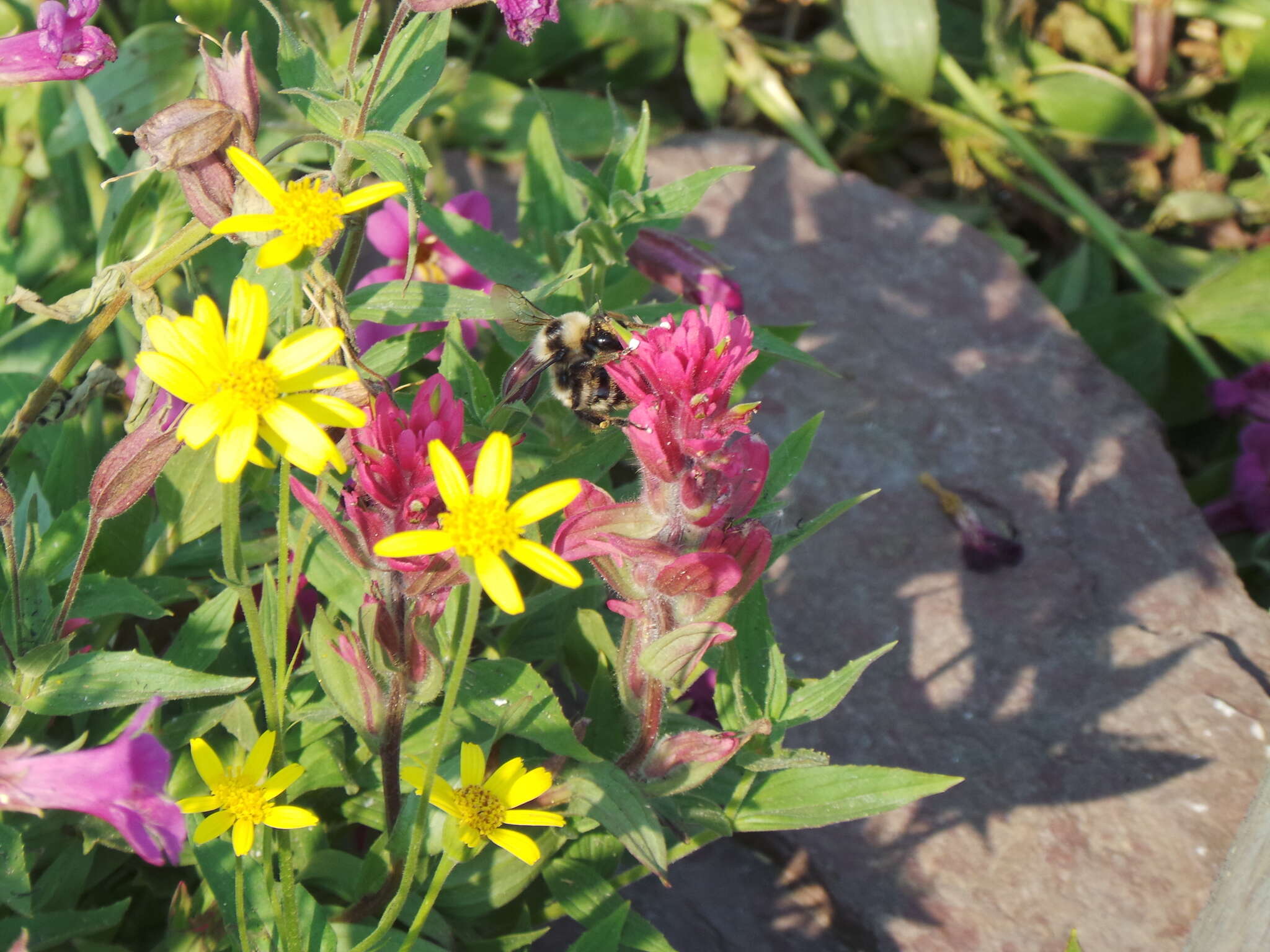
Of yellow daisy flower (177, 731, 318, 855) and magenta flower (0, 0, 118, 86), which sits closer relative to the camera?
yellow daisy flower (177, 731, 318, 855)

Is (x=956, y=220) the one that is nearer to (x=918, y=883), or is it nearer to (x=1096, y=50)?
(x=1096, y=50)

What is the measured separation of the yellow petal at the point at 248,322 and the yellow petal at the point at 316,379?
0.04m

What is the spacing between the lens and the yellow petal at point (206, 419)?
1135 mm

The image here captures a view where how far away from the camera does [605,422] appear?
1.60m

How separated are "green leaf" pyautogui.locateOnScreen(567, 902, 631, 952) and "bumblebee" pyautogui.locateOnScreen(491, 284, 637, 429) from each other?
2.22ft

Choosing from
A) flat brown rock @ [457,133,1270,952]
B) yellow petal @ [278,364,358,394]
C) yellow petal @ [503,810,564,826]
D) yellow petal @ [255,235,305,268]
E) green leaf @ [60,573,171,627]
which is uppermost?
yellow petal @ [255,235,305,268]

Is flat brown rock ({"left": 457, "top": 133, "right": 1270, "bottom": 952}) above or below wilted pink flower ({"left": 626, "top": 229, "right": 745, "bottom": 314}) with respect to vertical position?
below

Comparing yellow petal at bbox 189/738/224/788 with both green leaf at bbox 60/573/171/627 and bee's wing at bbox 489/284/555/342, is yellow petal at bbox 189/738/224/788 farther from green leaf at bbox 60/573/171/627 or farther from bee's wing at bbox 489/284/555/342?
bee's wing at bbox 489/284/555/342

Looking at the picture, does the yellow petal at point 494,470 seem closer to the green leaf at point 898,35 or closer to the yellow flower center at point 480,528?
the yellow flower center at point 480,528

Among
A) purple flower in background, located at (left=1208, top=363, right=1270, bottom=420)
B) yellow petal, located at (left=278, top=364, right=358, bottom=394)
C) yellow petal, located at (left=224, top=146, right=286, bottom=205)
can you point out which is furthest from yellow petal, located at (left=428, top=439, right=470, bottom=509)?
purple flower in background, located at (left=1208, top=363, right=1270, bottom=420)

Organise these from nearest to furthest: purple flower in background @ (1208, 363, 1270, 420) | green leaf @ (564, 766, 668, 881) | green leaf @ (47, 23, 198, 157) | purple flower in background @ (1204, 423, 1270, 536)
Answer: green leaf @ (564, 766, 668, 881)
green leaf @ (47, 23, 198, 157)
purple flower in background @ (1204, 423, 1270, 536)
purple flower in background @ (1208, 363, 1270, 420)

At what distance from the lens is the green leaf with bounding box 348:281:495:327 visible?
5.47 ft

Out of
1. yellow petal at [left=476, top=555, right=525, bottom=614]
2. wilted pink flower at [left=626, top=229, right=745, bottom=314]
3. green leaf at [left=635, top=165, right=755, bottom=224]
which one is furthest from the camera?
wilted pink flower at [left=626, top=229, right=745, bottom=314]

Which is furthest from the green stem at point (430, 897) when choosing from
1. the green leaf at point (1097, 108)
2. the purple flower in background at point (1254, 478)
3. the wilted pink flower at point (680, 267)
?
the green leaf at point (1097, 108)
